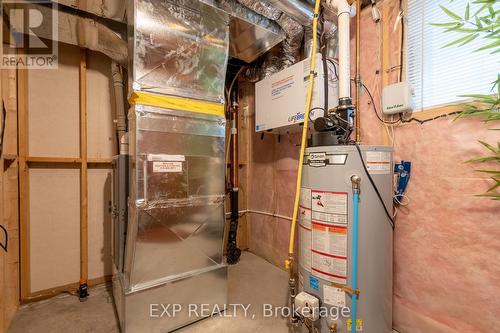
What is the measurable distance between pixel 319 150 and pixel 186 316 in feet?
5.10

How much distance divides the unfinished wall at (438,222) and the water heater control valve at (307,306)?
727 mm

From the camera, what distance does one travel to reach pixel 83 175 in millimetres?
2121

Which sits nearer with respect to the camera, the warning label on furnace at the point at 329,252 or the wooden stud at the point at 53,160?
the warning label on furnace at the point at 329,252

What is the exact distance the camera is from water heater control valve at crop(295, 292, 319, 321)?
4.34 ft

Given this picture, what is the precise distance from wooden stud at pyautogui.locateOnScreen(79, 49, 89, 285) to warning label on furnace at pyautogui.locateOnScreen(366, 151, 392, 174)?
7.79ft

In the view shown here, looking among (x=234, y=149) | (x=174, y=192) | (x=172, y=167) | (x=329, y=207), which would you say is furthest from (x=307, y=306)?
(x=234, y=149)

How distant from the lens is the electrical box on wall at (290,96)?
183 cm

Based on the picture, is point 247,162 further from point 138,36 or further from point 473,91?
point 473,91

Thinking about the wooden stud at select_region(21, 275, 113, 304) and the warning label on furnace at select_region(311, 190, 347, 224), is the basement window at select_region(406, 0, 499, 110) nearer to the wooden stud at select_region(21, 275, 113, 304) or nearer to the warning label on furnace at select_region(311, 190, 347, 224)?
the warning label on furnace at select_region(311, 190, 347, 224)

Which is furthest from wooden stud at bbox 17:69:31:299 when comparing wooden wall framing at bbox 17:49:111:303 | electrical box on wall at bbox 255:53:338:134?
electrical box on wall at bbox 255:53:338:134

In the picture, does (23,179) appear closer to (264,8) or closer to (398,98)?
(264,8)

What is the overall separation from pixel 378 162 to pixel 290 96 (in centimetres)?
101

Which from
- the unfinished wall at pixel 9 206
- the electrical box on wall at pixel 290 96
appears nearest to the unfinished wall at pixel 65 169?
the unfinished wall at pixel 9 206

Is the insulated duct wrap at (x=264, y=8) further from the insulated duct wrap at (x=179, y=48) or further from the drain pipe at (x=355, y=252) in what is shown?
the drain pipe at (x=355, y=252)
